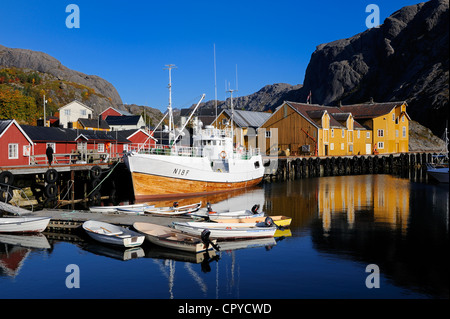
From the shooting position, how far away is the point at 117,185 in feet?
140

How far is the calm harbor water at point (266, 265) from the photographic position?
14641 mm

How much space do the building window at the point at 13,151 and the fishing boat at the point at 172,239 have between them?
16.7 m

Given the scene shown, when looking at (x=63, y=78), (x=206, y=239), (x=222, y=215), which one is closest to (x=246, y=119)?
(x=222, y=215)

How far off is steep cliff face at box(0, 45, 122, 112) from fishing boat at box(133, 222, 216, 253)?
358 ft

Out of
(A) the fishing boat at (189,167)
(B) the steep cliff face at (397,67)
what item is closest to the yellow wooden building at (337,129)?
(B) the steep cliff face at (397,67)

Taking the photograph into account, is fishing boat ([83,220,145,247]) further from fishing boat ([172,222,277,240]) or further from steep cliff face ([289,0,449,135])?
steep cliff face ([289,0,449,135])

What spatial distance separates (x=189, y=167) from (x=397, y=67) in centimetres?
12158

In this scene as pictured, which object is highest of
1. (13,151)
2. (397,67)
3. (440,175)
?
(397,67)

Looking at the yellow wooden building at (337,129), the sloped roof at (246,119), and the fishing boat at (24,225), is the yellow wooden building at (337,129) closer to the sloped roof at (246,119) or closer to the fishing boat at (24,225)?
the sloped roof at (246,119)

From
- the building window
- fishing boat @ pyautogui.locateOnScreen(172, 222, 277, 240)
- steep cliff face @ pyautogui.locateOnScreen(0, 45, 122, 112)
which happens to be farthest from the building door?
steep cliff face @ pyautogui.locateOnScreen(0, 45, 122, 112)

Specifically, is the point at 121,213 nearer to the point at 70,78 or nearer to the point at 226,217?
the point at 226,217

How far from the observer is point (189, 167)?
37.2 meters

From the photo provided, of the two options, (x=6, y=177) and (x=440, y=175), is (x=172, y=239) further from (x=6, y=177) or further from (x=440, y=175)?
(x=440, y=175)
